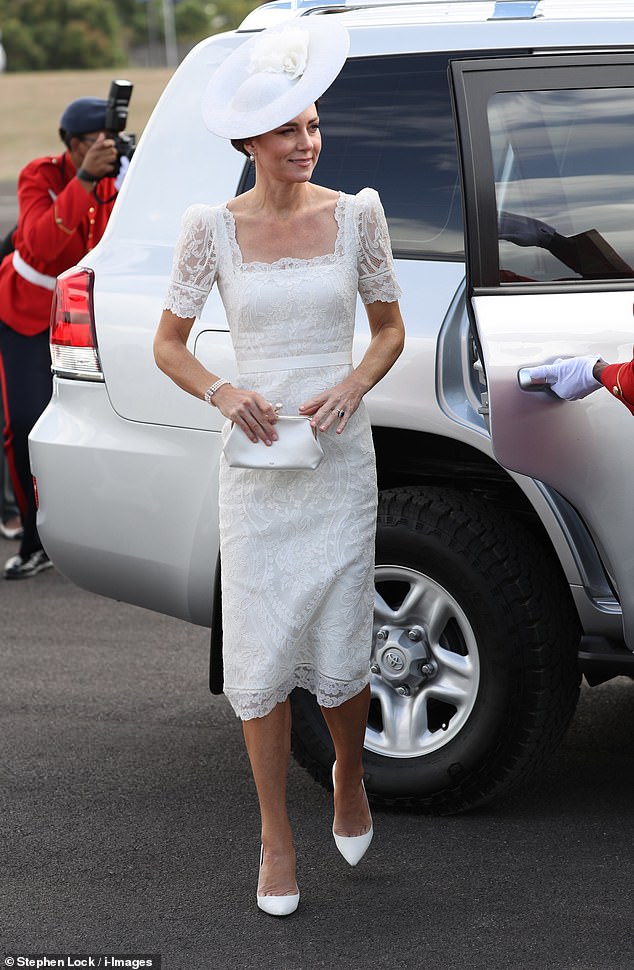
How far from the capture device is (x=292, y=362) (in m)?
3.02

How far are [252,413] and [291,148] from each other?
55 cm

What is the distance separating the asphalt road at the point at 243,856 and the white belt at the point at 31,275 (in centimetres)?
185

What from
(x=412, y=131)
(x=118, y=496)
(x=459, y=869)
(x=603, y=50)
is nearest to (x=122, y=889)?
(x=459, y=869)

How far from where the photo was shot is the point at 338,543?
10.1 feet

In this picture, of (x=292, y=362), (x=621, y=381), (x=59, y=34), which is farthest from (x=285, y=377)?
(x=59, y=34)

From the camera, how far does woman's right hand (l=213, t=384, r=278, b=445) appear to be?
2934 mm

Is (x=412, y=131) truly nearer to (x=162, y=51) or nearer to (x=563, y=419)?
(x=563, y=419)

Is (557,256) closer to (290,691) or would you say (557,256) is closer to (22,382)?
(290,691)

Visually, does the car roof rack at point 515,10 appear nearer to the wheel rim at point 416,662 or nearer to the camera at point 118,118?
the wheel rim at point 416,662

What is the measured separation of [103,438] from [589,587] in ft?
4.39

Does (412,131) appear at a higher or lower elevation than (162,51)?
higher

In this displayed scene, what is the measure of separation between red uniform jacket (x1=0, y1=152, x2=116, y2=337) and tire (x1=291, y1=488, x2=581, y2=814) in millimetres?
2478

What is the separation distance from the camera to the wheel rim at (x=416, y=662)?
138 inches

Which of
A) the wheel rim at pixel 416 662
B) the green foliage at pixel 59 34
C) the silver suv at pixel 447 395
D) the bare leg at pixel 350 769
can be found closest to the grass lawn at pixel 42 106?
the green foliage at pixel 59 34
